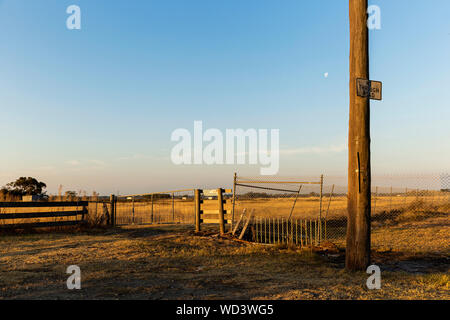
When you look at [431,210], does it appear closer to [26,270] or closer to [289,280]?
[289,280]

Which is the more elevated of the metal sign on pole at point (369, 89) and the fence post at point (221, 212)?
the metal sign on pole at point (369, 89)

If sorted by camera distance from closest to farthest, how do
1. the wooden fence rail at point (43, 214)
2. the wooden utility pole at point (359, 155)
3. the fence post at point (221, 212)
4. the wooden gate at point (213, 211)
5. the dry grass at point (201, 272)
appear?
the dry grass at point (201, 272)
the wooden utility pole at point (359, 155)
the fence post at point (221, 212)
the wooden gate at point (213, 211)
the wooden fence rail at point (43, 214)

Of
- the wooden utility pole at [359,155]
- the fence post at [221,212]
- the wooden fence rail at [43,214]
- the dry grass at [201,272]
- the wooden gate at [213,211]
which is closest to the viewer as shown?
the dry grass at [201,272]

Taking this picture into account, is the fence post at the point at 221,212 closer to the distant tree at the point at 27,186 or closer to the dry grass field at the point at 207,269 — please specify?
the dry grass field at the point at 207,269

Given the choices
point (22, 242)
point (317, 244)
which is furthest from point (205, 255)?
point (22, 242)

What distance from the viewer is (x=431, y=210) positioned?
2428 centimetres

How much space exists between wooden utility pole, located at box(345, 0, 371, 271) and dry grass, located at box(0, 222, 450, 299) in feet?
1.92

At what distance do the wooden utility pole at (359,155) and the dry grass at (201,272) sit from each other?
1.92 ft

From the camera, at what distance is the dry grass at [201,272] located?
5590mm

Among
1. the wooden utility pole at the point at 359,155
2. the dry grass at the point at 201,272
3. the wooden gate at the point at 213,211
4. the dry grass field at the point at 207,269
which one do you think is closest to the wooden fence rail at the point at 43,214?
the dry grass field at the point at 207,269

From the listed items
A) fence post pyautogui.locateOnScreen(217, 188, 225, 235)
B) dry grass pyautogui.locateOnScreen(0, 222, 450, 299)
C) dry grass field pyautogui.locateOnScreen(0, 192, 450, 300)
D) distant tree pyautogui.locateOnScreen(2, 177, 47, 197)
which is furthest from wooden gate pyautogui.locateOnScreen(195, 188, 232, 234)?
distant tree pyautogui.locateOnScreen(2, 177, 47, 197)
